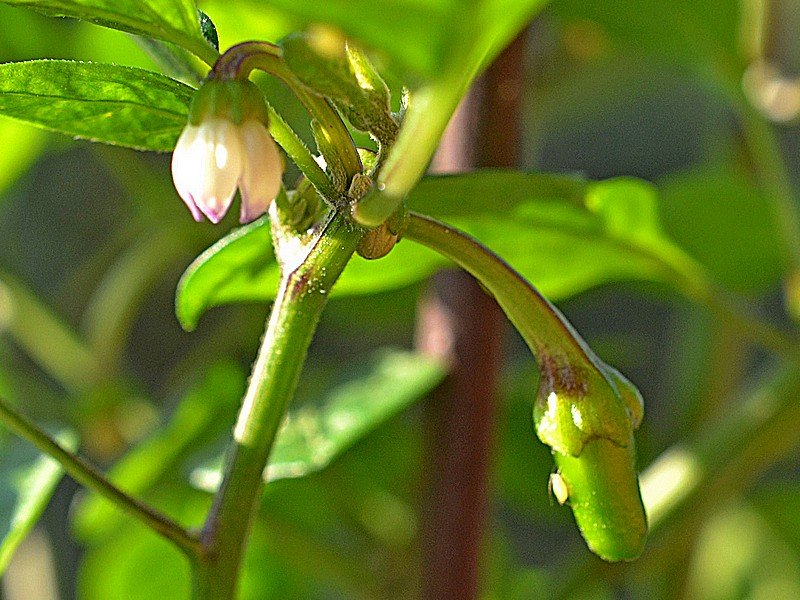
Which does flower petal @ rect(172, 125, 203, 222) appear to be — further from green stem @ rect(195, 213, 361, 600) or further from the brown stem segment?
the brown stem segment

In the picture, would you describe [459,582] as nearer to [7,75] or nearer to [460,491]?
[460,491]

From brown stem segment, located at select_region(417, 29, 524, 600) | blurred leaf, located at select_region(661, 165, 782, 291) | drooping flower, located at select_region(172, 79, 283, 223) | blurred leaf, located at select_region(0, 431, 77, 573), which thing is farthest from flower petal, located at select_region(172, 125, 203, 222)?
blurred leaf, located at select_region(661, 165, 782, 291)

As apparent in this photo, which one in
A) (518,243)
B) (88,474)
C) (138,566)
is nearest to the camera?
(88,474)

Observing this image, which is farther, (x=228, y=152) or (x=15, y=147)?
(x=15, y=147)

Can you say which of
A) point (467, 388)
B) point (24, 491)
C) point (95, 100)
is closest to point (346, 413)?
point (467, 388)

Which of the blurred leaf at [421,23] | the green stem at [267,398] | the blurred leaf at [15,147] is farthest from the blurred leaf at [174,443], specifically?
the blurred leaf at [421,23]

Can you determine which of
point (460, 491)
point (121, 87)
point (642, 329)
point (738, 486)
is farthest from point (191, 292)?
point (642, 329)

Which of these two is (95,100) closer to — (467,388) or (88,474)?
(88,474)
